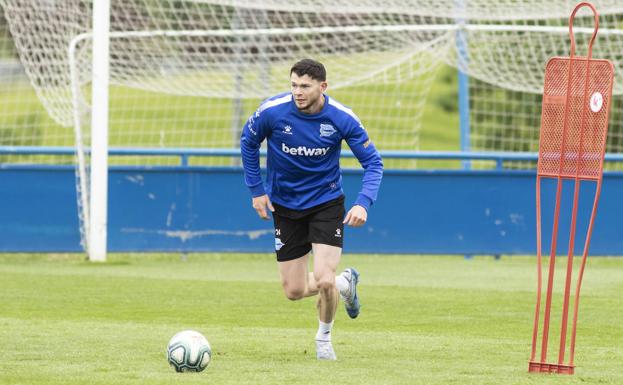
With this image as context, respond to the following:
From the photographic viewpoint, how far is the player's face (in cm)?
831

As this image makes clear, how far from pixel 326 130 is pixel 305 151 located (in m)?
0.19

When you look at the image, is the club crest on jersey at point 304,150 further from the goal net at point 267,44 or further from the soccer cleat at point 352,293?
the goal net at point 267,44

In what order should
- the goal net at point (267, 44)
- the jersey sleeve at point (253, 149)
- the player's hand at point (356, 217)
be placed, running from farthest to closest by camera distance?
1. the goal net at point (267, 44)
2. the jersey sleeve at point (253, 149)
3. the player's hand at point (356, 217)

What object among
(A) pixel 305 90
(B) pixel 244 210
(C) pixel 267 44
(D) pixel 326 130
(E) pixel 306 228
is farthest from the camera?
(C) pixel 267 44

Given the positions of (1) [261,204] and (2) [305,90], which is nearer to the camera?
(2) [305,90]

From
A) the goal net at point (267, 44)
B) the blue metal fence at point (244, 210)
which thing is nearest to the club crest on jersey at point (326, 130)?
the goal net at point (267, 44)

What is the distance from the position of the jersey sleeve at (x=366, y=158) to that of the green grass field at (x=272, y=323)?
3.38ft

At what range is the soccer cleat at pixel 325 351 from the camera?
8414mm

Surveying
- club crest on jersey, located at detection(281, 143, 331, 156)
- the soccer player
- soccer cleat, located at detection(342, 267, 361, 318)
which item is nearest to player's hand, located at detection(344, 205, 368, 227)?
the soccer player

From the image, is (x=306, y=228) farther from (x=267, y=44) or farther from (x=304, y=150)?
(x=267, y=44)

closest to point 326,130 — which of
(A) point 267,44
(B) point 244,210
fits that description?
(B) point 244,210

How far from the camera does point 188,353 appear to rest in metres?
7.61

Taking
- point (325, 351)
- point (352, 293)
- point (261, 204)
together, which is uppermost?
point (261, 204)

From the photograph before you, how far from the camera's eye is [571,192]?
54.2ft
